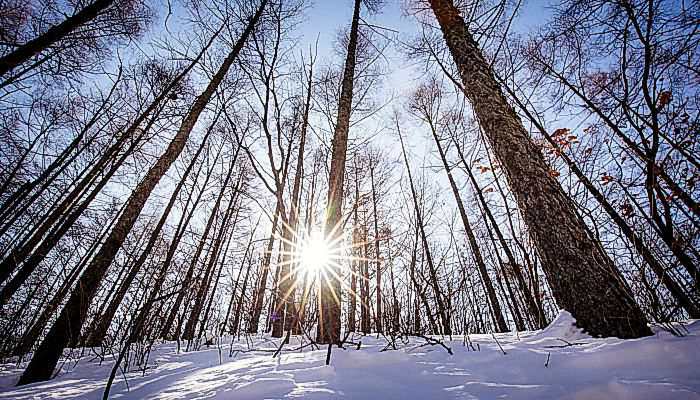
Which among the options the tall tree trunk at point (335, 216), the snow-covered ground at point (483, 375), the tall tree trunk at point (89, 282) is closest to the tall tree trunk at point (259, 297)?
the tall tree trunk at point (89, 282)

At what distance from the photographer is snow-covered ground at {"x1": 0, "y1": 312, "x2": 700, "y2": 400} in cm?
Result: 107

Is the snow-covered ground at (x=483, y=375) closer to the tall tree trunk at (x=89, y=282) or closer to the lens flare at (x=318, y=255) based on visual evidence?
the lens flare at (x=318, y=255)

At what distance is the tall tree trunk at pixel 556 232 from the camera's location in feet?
5.97

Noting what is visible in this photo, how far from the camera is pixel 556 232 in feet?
7.09

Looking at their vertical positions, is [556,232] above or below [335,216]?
below

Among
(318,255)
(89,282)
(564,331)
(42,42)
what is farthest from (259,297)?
(564,331)

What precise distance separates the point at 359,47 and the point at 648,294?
6.36m

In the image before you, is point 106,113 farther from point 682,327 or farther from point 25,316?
point 682,327

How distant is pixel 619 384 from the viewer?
102 centimetres

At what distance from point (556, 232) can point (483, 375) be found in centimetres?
129

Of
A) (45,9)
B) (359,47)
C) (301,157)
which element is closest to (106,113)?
(45,9)

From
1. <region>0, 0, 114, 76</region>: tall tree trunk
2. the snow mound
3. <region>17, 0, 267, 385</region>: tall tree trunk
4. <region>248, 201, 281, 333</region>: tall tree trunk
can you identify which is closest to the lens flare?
<region>248, 201, 281, 333</region>: tall tree trunk

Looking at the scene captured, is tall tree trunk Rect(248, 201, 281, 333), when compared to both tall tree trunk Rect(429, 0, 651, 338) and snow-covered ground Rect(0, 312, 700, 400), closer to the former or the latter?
snow-covered ground Rect(0, 312, 700, 400)

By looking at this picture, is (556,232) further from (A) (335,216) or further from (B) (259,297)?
(B) (259,297)
